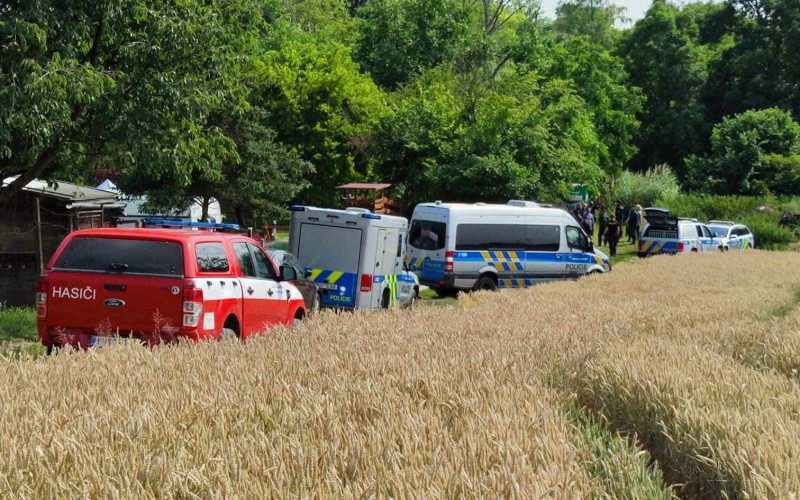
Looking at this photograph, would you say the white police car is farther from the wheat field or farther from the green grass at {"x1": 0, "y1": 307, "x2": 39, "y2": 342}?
the wheat field

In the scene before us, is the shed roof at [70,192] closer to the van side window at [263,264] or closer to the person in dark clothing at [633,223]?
the van side window at [263,264]

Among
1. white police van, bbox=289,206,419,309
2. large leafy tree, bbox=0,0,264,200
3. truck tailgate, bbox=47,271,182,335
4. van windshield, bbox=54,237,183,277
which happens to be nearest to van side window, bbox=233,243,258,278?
van windshield, bbox=54,237,183,277

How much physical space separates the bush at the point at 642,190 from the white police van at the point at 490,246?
101ft

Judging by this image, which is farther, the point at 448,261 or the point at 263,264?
the point at 448,261

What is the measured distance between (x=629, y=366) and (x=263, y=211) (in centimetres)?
2730

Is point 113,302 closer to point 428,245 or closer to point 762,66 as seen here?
point 428,245

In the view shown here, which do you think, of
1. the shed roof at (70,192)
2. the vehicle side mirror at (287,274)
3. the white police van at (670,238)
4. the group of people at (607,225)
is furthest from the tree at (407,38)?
the vehicle side mirror at (287,274)

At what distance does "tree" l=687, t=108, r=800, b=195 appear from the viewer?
52.7 m

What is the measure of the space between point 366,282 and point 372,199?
71.0ft

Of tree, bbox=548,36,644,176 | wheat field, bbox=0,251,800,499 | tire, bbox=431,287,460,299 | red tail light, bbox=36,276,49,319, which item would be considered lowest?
tire, bbox=431,287,460,299

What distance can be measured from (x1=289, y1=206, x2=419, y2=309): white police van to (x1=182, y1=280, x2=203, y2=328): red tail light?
8.83 m

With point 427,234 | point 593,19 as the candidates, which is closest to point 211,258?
point 427,234

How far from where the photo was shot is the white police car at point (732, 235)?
3806 centimetres

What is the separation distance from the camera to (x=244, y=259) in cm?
1219
